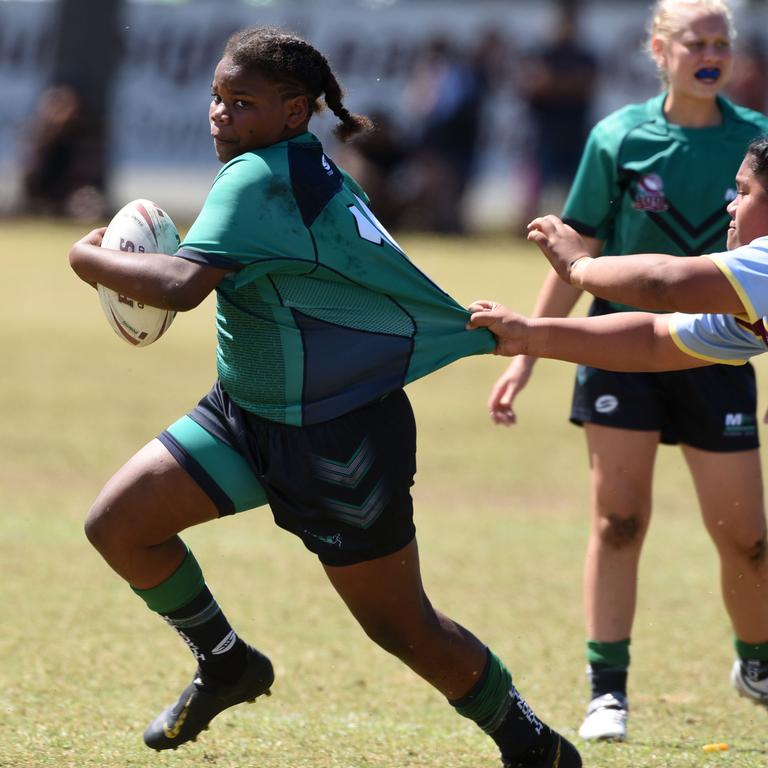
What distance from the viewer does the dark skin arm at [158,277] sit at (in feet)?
12.9

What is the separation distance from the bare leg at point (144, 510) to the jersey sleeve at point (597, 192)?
1.79 m

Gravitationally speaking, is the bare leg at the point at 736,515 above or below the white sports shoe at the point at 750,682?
above

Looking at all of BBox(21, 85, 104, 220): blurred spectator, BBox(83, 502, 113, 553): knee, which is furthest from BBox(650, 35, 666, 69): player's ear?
BBox(21, 85, 104, 220): blurred spectator

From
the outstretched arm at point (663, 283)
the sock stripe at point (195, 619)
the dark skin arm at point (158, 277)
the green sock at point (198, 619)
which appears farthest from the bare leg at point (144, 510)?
the outstretched arm at point (663, 283)


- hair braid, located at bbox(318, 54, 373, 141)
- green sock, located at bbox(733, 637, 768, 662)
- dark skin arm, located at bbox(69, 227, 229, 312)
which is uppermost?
hair braid, located at bbox(318, 54, 373, 141)

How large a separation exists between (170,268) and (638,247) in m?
1.96

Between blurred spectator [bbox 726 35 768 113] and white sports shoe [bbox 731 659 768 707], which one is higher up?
blurred spectator [bbox 726 35 768 113]

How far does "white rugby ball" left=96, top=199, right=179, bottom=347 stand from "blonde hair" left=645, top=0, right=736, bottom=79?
6.62 ft

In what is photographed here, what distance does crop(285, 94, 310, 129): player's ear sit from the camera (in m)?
4.21

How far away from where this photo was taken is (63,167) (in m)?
21.2

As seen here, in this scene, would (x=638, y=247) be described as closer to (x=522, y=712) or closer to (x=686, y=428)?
(x=686, y=428)

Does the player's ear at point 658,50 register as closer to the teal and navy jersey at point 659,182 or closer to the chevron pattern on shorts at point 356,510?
the teal and navy jersey at point 659,182

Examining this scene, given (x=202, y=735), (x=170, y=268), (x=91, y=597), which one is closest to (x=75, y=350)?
(x=91, y=597)

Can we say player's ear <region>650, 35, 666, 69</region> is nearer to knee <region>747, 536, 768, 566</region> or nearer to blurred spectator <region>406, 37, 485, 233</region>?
knee <region>747, 536, 768, 566</region>
